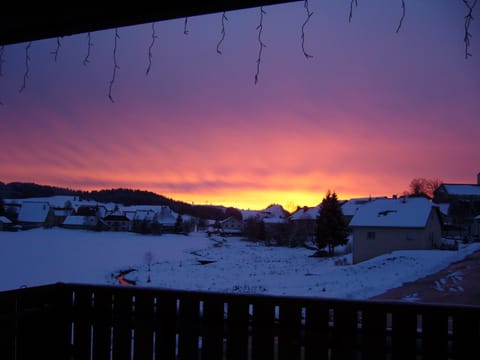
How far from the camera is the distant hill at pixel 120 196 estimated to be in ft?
260

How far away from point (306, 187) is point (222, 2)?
33441mm

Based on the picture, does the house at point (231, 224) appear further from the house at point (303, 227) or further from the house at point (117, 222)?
the house at point (303, 227)

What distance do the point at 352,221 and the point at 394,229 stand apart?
327cm

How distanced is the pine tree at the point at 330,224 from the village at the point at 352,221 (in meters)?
2.56

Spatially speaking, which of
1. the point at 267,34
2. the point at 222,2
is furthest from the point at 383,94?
the point at 222,2

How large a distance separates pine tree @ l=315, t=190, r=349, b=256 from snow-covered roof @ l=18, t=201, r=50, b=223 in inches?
2175

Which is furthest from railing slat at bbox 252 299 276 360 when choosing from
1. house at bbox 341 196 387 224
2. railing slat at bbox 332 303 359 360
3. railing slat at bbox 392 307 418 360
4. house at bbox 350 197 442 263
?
house at bbox 341 196 387 224

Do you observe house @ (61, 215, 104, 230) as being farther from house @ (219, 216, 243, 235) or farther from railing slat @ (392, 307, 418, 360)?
railing slat @ (392, 307, 418, 360)

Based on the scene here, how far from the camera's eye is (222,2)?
6.08ft

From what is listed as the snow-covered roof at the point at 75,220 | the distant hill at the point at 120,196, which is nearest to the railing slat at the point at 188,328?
the snow-covered roof at the point at 75,220

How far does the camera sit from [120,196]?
98.3 m

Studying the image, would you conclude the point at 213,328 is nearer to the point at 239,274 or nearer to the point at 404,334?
the point at 404,334

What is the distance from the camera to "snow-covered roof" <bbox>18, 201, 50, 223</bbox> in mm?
71562

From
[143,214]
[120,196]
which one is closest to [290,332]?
[143,214]
